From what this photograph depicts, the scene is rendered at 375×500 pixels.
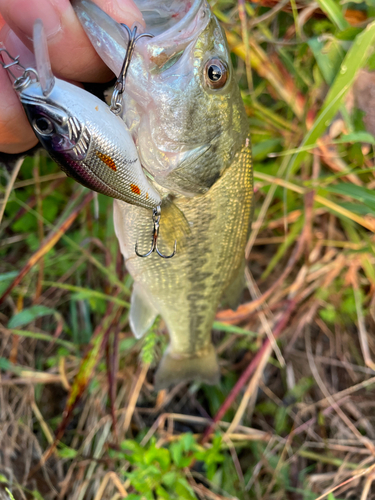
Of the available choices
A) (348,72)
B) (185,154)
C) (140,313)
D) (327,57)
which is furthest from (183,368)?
(327,57)

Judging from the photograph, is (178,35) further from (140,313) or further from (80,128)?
(140,313)

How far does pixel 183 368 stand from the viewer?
197 cm

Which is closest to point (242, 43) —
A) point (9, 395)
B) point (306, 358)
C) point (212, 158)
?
point (212, 158)

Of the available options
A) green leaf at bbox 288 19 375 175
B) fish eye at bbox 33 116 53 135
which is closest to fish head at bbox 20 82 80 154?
fish eye at bbox 33 116 53 135

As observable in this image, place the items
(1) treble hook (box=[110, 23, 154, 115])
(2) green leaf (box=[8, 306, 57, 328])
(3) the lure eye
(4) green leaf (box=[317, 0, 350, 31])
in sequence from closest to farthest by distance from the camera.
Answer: (1) treble hook (box=[110, 23, 154, 115])
(3) the lure eye
(4) green leaf (box=[317, 0, 350, 31])
(2) green leaf (box=[8, 306, 57, 328])

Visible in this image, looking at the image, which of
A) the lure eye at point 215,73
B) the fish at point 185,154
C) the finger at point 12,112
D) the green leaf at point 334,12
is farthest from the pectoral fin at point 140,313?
the green leaf at point 334,12

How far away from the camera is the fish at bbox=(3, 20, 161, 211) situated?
2.99 ft

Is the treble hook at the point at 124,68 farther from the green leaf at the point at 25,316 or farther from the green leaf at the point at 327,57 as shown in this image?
the green leaf at the point at 25,316

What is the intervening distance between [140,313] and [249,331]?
0.85 m

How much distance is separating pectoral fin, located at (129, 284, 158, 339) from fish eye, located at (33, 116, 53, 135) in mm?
948

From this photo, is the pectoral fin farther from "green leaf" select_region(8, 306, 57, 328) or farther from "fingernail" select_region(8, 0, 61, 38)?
"fingernail" select_region(8, 0, 61, 38)

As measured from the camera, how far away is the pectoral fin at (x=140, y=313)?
1.73m

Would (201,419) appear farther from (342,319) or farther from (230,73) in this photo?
(230,73)

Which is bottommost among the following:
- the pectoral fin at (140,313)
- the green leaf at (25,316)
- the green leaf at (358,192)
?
the green leaf at (25,316)
